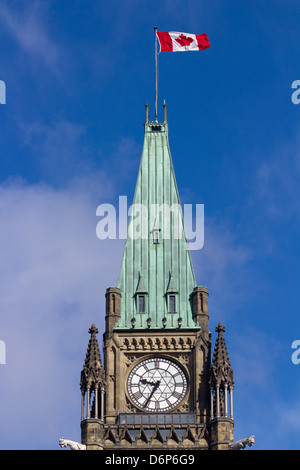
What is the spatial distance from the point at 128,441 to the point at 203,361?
25.5 feet

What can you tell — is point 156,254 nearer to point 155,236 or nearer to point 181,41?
point 155,236

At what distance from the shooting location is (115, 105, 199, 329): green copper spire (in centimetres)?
9894

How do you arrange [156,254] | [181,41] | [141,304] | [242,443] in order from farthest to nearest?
1. [181,41]
2. [156,254]
3. [141,304]
4. [242,443]

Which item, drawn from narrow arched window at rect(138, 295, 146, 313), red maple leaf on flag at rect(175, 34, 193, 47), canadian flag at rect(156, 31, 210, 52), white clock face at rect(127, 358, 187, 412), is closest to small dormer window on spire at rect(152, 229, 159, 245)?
narrow arched window at rect(138, 295, 146, 313)

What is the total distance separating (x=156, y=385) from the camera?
95.8 m

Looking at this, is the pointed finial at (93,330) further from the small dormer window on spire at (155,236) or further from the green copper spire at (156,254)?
the small dormer window on spire at (155,236)

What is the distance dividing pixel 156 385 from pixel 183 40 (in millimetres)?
24940

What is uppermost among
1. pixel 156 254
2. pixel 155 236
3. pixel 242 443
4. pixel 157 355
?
pixel 155 236

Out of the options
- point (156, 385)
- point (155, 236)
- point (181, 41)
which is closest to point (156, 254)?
point (155, 236)

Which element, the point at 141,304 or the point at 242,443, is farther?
the point at 141,304

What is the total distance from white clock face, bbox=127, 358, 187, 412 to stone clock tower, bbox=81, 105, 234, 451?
0.21ft

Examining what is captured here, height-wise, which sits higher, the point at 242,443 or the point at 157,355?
the point at 157,355

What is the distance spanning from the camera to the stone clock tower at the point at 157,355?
93.1 m

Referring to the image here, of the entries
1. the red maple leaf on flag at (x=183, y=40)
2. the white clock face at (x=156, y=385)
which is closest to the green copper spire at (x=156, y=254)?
the white clock face at (x=156, y=385)
